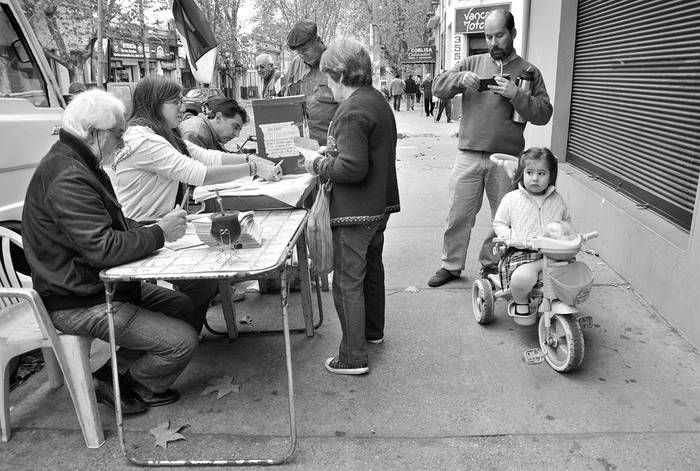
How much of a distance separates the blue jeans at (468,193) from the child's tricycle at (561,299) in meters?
1.06

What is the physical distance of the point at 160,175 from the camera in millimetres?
3496

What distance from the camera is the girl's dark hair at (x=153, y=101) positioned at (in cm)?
348

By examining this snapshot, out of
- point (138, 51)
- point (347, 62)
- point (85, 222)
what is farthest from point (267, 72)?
point (138, 51)

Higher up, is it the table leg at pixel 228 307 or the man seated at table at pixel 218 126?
the man seated at table at pixel 218 126

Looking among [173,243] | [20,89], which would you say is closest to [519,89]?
[173,243]

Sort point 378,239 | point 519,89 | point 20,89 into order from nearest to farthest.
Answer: point 378,239, point 519,89, point 20,89

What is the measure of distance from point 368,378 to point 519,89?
2203 mm

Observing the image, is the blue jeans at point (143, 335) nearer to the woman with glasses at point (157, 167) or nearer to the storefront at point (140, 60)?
the woman with glasses at point (157, 167)

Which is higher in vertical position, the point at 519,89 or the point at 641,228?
the point at 519,89

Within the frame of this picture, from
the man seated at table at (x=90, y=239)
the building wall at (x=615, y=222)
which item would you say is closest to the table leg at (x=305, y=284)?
the man seated at table at (x=90, y=239)

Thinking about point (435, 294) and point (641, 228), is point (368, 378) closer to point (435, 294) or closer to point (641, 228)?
point (435, 294)

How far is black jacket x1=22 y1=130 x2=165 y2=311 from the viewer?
251 centimetres

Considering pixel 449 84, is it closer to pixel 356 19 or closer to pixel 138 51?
pixel 138 51

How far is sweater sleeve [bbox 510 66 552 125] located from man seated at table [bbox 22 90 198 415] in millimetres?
2438
